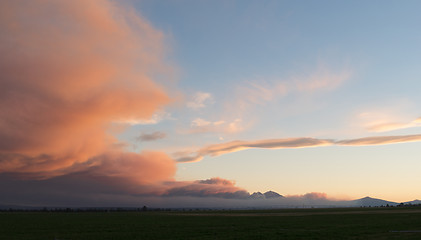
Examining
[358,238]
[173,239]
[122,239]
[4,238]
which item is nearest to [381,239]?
[358,238]

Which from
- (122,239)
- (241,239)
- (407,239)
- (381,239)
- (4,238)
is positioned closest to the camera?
(407,239)

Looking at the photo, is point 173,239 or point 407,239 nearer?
point 407,239

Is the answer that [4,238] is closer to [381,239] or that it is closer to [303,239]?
[303,239]

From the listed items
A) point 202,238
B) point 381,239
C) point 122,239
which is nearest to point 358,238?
point 381,239

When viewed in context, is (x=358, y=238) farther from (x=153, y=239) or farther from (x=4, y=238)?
(x=4, y=238)

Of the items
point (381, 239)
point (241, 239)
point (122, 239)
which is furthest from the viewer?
point (122, 239)

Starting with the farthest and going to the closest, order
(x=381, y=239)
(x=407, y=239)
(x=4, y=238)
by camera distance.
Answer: (x=4, y=238), (x=381, y=239), (x=407, y=239)

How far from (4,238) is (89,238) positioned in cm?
1400

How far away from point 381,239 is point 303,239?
29.3ft

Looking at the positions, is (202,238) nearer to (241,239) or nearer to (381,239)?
(241,239)

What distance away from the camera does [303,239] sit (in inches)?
1687

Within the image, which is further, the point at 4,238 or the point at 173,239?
the point at 4,238

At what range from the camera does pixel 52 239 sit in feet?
156

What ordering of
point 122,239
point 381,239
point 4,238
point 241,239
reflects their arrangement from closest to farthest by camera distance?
point 381,239 → point 241,239 → point 122,239 → point 4,238
